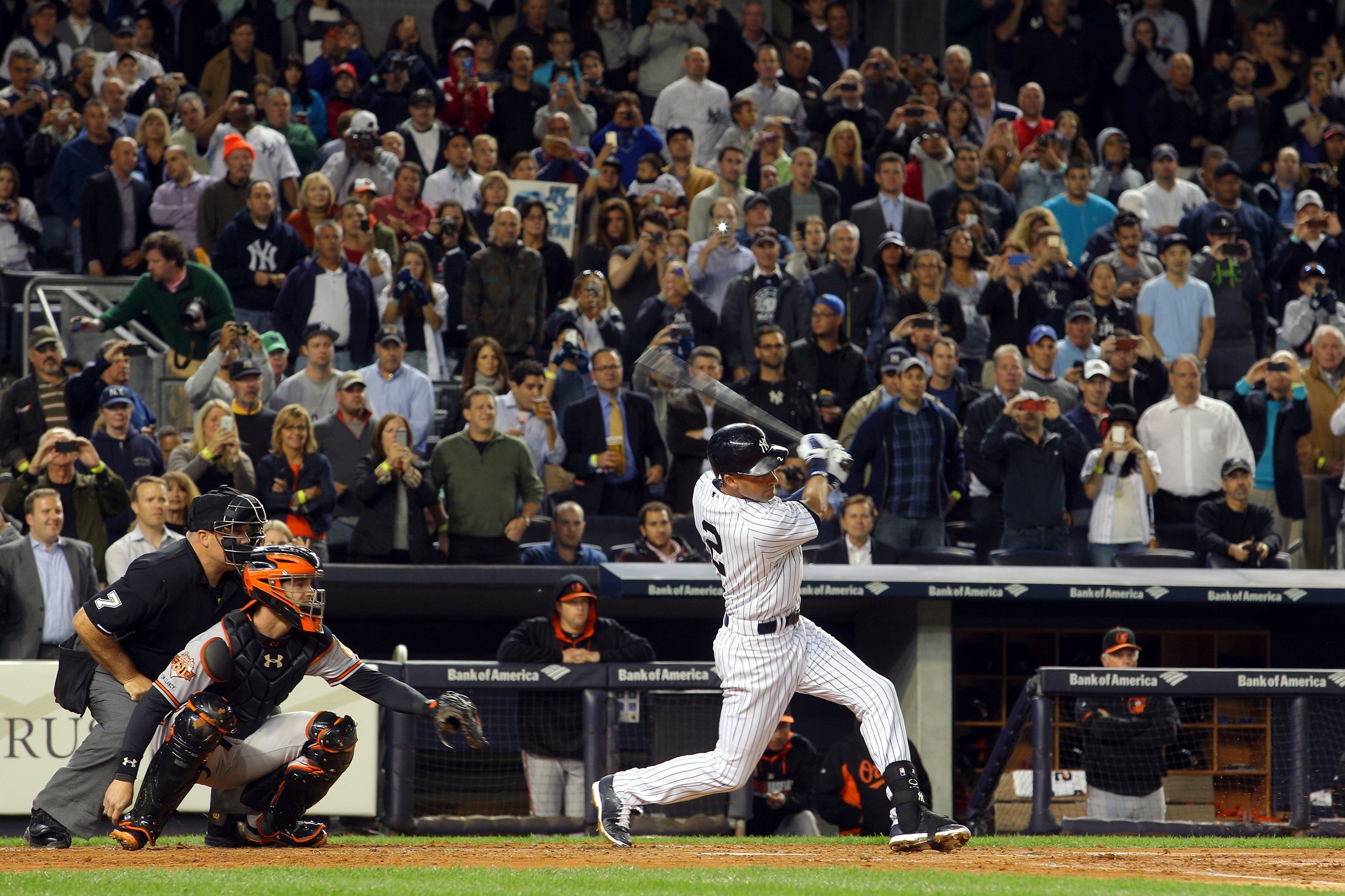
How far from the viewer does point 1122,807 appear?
9242 millimetres

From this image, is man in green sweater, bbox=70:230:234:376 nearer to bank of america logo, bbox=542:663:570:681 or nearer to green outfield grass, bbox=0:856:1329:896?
bank of america logo, bbox=542:663:570:681

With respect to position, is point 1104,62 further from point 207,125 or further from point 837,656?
point 837,656

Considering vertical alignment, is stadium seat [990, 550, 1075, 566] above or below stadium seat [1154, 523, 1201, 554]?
below

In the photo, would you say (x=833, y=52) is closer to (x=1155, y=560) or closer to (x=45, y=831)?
(x=1155, y=560)

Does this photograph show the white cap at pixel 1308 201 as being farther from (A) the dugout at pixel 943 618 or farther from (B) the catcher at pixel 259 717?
(B) the catcher at pixel 259 717

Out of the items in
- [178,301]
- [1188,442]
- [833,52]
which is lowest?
[1188,442]

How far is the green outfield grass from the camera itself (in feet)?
18.0

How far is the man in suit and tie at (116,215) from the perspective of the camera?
498 inches

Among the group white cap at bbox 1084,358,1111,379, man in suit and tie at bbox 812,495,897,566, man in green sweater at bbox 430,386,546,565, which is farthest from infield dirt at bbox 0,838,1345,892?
white cap at bbox 1084,358,1111,379

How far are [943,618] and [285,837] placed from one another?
4604mm

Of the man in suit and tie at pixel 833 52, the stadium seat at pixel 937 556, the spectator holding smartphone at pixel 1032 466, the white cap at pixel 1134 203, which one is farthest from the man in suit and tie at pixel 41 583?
the man in suit and tie at pixel 833 52

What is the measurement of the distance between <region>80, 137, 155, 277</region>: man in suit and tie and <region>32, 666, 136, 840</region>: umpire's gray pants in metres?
6.49

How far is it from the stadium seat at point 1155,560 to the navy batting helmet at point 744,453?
16.2ft

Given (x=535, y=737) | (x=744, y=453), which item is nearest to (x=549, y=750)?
(x=535, y=737)
